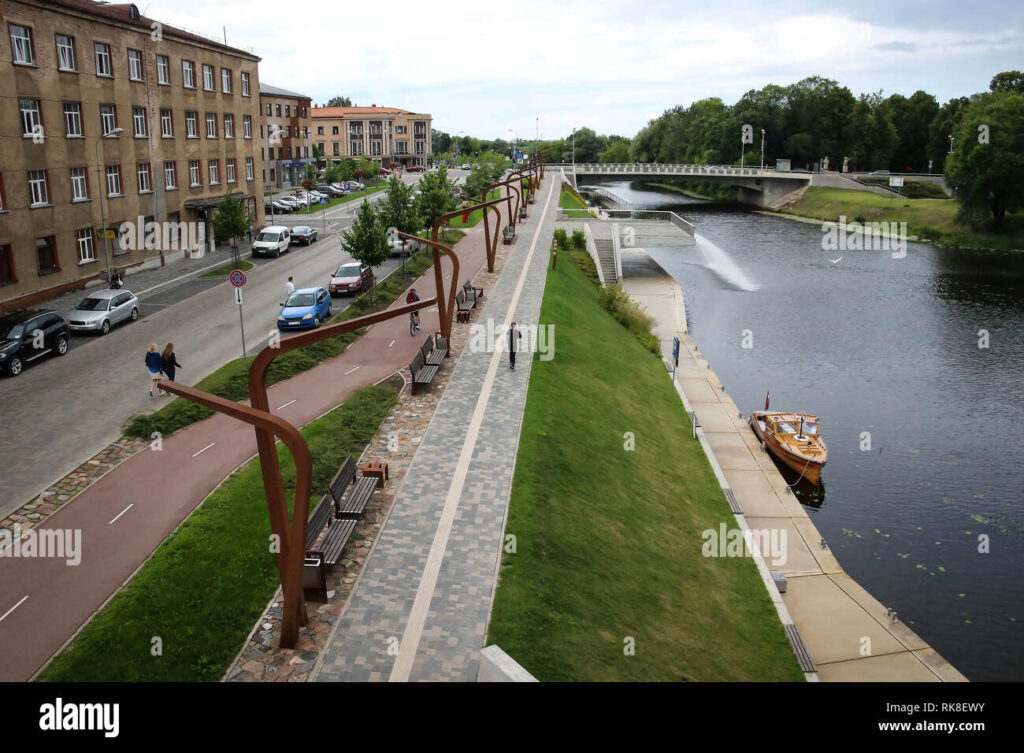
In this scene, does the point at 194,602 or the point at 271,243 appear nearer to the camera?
the point at 194,602

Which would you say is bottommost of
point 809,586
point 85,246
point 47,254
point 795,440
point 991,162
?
point 809,586

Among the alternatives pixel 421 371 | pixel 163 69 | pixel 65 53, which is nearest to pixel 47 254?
pixel 65 53

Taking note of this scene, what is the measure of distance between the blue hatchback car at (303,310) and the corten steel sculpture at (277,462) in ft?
59.5

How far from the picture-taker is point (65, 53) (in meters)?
33.4

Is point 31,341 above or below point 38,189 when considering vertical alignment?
below

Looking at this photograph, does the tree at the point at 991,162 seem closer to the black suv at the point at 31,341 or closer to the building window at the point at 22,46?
the building window at the point at 22,46

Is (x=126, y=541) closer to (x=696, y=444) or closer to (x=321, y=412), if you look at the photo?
(x=321, y=412)

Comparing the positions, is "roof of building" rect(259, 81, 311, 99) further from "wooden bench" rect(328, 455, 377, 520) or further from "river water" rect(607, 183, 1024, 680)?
"wooden bench" rect(328, 455, 377, 520)

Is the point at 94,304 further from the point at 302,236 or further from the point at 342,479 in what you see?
the point at 302,236

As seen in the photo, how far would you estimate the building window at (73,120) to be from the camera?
1320 inches

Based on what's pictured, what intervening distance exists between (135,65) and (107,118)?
4013 mm

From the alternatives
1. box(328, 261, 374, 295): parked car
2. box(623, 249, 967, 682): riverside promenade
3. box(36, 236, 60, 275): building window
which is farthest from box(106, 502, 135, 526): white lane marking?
box(36, 236, 60, 275): building window

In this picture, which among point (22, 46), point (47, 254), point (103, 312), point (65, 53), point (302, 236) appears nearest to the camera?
point (103, 312)

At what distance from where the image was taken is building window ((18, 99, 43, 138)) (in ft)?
102
